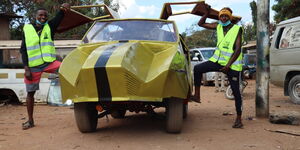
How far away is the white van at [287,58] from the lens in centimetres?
761

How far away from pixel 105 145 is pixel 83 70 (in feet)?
3.32

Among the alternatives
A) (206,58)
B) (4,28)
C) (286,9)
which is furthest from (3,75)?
(286,9)

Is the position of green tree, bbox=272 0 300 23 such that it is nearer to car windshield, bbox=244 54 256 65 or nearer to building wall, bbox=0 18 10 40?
car windshield, bbox=244 54 256 65

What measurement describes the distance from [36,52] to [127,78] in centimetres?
236

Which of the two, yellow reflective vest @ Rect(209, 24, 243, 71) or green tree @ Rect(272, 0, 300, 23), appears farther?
green tree @ Rect(272, 0, 300, 23)

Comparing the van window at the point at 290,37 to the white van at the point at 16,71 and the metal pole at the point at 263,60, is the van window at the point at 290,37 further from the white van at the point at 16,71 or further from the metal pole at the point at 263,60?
the white van at the point at 16,71

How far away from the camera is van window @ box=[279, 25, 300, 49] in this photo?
299 inches

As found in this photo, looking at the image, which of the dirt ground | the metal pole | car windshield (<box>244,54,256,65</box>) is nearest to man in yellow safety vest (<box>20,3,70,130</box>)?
the dirt ground

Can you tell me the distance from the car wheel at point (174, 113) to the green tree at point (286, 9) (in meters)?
10.7

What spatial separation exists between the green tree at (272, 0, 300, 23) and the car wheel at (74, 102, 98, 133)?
1120cm

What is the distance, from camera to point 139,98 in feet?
13.0

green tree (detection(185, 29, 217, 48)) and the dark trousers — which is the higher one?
green tree (detection(185, 29, 217, 48))

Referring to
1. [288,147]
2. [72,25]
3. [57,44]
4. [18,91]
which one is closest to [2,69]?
[18,91]

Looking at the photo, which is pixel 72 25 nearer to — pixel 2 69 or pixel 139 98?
pixel 139 98
